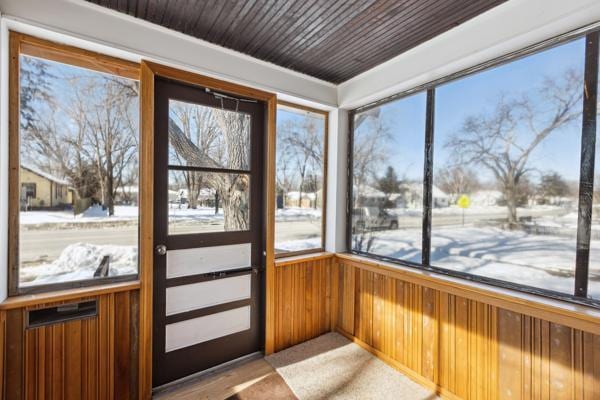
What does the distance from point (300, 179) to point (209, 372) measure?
1914 millimetres

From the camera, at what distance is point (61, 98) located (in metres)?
1.78

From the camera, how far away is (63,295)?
171 centimetres

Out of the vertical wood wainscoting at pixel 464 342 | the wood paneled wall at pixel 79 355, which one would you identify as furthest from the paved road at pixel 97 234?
the vertical wood wainscoting at pixel 464 342

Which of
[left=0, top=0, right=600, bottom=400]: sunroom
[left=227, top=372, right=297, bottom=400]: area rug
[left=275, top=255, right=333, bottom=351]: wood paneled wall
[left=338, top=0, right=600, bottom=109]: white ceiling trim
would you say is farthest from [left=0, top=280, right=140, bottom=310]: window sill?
[left=338, top=0, right=600, bottom=109]: white ceiling trim

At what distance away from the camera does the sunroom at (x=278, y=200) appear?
1.61m

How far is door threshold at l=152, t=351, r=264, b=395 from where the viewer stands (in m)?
2.10

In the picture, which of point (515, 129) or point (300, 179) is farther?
point (300, 179)

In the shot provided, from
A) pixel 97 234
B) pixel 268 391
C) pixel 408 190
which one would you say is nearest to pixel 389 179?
pixel 408 190

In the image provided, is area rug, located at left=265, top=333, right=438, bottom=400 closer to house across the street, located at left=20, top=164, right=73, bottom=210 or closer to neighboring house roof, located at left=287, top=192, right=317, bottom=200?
neighboring house roof, located at left=287, top=192, right=317, bottom=200

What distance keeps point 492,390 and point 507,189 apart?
1.33m

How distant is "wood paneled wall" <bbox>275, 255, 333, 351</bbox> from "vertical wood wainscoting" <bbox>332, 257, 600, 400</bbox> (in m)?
0.24

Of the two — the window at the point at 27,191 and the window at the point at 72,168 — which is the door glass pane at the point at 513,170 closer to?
the window at the point at 72,168

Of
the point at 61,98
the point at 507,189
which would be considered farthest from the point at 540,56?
the point at 61,98

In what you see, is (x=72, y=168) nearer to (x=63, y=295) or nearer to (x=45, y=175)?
(x=45, y=175)
